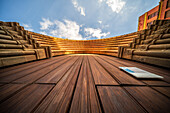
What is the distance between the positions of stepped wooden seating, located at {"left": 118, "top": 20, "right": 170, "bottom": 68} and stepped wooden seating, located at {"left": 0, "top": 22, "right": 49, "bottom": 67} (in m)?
3.76

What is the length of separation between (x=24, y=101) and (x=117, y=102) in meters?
0.82

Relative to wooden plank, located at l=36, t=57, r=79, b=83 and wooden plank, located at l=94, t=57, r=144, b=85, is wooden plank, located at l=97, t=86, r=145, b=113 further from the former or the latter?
wooden plank, located at l=36, t=57, r=79, b=83

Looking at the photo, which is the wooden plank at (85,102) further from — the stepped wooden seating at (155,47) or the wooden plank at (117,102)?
the stepped wooden seating at (155,47)

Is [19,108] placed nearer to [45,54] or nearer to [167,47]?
[45,54]

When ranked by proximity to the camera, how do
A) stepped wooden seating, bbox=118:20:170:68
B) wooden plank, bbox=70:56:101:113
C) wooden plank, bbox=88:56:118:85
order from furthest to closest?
stepped wooden seating, bbox=118:20:170:68 → wooden plank, bbox=88:56:118:85 → wooden plank, bbox=70:56:101:113

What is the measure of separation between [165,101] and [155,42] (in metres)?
2.18

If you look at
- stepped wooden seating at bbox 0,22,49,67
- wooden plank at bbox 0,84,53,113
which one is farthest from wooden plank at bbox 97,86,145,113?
stepped wooden seating at bbox 0,22,49,67

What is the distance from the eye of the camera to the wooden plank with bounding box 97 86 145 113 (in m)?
0.41

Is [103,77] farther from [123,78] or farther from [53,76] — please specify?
[53,76]

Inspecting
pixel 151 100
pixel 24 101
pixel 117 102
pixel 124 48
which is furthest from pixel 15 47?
pixel 124 48

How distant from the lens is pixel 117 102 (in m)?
0.47

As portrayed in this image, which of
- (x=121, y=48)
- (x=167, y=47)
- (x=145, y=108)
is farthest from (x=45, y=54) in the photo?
(x=167, y=47)

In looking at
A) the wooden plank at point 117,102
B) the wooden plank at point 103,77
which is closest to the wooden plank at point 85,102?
the wooden plank at point 117,102

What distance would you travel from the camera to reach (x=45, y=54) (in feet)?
8.52
